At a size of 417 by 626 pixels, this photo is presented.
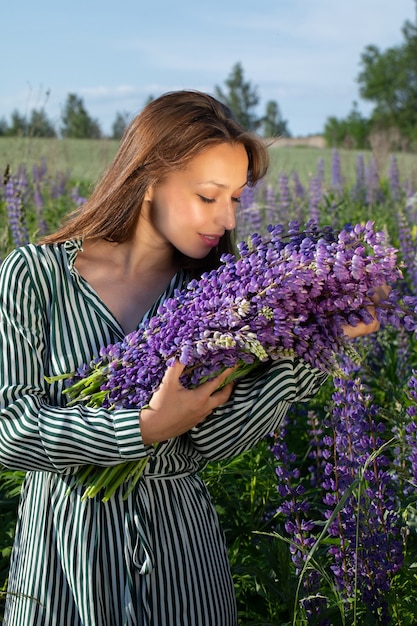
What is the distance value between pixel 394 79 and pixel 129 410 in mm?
77300

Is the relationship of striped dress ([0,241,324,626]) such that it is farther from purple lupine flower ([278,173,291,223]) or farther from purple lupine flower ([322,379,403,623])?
purple lupine flower ([278,173,291,223])

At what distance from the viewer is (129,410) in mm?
1729

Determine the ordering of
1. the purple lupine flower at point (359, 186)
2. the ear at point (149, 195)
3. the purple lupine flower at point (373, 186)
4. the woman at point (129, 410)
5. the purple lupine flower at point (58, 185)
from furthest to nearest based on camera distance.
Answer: the purple lupine flower at point (359, 186) < the purple lupine flower at point (373, 186) < the purple lupine flower at point (58, 185) < the ear at point (149, 195) < the woman at point (129, 410)

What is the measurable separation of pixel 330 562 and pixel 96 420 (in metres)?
1.25

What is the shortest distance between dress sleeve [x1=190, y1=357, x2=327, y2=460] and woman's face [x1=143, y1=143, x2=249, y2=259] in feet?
1.15

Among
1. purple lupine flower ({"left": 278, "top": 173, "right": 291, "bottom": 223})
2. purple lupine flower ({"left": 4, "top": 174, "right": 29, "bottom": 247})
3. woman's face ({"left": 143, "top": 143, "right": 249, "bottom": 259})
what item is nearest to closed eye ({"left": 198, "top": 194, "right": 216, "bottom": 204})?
woman's face ({"left": 143, "top": 143, "right": 249, "bottom": 259})

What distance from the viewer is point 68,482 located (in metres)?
1.95

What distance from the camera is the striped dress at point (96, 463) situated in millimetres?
1811

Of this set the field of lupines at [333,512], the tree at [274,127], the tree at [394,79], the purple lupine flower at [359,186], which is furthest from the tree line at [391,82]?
the field of lupines at [333,512]

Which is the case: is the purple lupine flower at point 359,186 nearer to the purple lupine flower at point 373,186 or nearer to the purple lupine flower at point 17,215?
the purple lupine flower at point 373,186

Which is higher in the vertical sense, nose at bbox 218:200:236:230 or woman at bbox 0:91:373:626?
nose at bbox 218:200:236:230

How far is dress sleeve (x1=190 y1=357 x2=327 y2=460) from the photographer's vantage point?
1813 millimetres

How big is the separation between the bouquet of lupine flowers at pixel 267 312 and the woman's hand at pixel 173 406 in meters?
0.02

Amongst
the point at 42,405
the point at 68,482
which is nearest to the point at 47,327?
the point at 42,405
